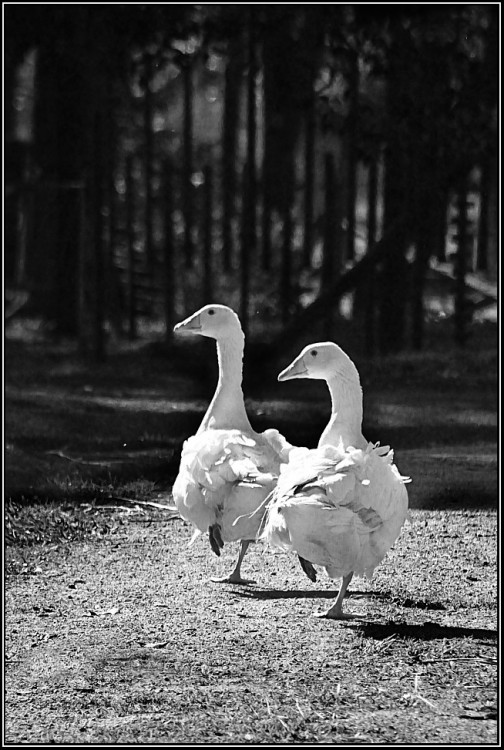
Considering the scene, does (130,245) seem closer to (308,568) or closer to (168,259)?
(168,259)

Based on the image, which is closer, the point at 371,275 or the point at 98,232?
the point at 371,275

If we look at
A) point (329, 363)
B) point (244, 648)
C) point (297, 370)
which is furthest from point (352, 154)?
point (244, 648)

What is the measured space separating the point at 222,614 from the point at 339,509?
0.79m

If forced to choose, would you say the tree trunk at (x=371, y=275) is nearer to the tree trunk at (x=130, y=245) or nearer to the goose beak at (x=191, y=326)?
the tree trunk at (x=130, y=245)

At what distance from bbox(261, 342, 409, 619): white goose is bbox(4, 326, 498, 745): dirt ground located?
31 centimetres

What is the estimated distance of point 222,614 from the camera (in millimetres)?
5074

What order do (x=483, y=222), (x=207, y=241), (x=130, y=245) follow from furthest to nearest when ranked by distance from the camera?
1. (x=483, y=222)
2. (x=130, y=245)
3. (x=207, y=241)

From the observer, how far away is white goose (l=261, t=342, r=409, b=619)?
466 cm

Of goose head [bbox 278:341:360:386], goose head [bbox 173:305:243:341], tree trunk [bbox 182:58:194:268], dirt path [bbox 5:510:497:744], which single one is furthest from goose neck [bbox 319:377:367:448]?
tree trunk [bbox 182:58:194:268]

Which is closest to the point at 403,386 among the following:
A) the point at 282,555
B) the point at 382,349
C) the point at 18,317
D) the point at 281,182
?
the point at 382,349

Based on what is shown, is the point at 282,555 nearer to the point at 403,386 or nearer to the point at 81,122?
the point at 403,386

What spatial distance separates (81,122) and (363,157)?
9.85ft

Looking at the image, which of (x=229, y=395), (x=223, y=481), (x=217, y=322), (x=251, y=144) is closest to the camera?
(x=223, y=481)

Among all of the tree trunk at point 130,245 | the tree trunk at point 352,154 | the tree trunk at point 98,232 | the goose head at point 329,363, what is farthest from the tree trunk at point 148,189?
the goose head at point 329,363
